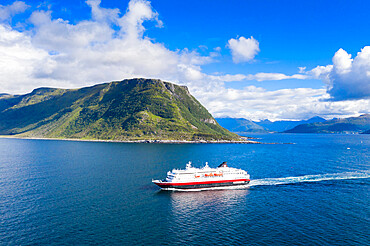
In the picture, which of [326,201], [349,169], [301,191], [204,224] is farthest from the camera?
[349,169]

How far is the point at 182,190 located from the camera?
11019cm

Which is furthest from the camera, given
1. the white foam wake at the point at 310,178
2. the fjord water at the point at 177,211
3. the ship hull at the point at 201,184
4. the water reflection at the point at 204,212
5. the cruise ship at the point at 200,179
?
the white foam wake at the point at 310,178

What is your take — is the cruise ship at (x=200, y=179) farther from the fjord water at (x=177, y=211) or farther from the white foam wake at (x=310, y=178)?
the white foam wake at (x=310, y=178)

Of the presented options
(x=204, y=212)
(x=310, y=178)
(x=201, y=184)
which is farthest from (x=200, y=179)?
(x=310, y=178)

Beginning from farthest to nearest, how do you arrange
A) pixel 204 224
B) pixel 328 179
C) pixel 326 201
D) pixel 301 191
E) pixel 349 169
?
pixel 349 169 → pixel 328 179 → pixel 301 191 → pixel 326 201 → pixel 204 224

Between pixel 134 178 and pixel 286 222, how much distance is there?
8300cm

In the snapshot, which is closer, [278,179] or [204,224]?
[204,224]

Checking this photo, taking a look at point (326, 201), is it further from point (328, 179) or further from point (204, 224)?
point (204, 224)

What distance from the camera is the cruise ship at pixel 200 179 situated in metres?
110

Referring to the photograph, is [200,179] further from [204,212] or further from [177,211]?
[177,211]

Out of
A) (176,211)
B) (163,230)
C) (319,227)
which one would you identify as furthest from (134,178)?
(319,227)

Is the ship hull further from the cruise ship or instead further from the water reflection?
the water reflection

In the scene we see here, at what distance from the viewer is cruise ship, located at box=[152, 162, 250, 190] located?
361ft

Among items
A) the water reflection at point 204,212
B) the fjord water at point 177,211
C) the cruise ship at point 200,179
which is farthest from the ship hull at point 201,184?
the fjord water at point 177,211
